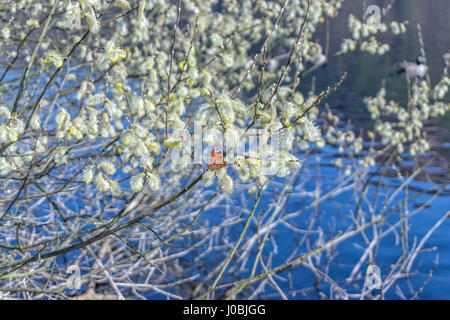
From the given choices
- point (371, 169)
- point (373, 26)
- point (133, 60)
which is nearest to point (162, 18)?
point (133, 60)

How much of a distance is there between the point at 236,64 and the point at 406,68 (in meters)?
3.42

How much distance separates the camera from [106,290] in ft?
23.7

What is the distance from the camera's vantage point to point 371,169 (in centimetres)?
1371
